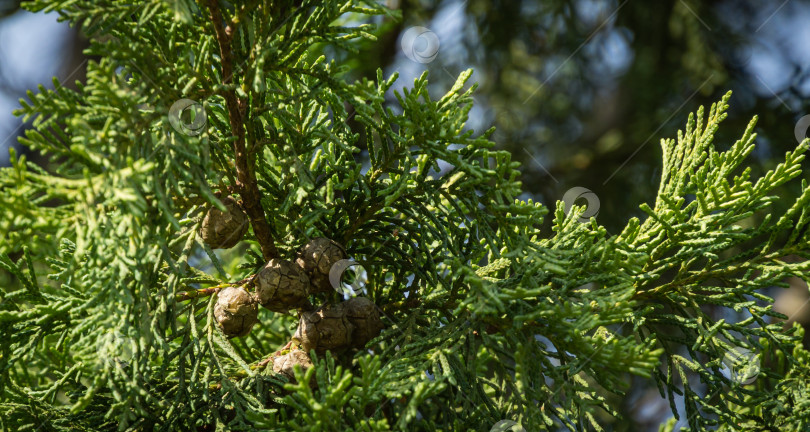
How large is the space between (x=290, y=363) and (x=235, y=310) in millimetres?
202

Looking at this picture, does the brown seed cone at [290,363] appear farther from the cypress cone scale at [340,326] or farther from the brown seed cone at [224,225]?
the brown seed cone at [224,225]

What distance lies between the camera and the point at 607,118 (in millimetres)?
5324

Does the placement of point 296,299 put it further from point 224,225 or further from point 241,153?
point 241,153

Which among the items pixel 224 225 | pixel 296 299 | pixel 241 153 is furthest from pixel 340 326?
pixel 241 153

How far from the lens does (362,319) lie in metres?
1.84

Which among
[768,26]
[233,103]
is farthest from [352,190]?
[768,26]

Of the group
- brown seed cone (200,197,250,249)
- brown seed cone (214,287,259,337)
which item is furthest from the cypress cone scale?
brown seed cone (200,197,250,249)

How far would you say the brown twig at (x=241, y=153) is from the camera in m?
1.67

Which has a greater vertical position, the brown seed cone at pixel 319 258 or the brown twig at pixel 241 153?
the brown twig at pixel 241 153

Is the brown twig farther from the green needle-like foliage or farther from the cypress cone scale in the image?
the cypress cone scale

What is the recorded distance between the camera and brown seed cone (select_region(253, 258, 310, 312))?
1712 mm

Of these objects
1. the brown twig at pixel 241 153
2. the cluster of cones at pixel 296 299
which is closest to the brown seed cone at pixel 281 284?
the cluster of cones at pixel 296 299

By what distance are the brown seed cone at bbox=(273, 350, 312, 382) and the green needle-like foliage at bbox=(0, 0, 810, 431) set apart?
41mm

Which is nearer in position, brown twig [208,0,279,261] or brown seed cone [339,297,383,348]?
brown twig [208,0,279,261]
